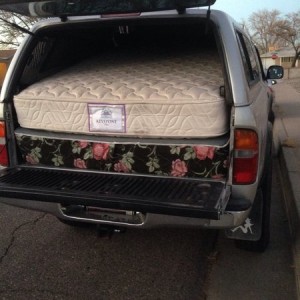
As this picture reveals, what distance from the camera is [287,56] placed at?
76.1 m

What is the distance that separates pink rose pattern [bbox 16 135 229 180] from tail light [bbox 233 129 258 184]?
0.09 metres

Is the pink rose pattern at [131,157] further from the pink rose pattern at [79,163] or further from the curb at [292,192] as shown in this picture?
the curb at [292,192]

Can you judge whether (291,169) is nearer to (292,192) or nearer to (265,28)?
(292,192)

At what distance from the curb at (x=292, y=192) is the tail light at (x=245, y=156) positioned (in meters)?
0.92

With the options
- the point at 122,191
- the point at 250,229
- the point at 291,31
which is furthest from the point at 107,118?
the point at 291,31

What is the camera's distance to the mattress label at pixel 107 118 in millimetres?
3125

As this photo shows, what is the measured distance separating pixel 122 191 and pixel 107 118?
0.59m

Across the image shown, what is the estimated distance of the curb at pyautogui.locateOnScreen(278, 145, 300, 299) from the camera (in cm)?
358

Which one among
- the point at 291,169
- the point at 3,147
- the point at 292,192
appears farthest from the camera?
the point at 291,169

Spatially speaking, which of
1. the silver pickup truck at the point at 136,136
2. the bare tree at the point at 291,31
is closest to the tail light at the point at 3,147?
the silver pickup truck at the point at 136,136

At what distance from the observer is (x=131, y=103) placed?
3.07 meters

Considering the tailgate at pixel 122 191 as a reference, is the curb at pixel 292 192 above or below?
below

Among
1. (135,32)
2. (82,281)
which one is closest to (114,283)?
(82,281)

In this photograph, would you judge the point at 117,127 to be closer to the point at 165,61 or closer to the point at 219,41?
the point at 219,41
